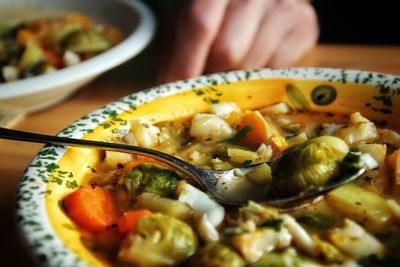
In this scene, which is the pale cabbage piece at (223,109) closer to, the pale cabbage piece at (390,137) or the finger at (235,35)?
the pale cabbage piece at (390,137)

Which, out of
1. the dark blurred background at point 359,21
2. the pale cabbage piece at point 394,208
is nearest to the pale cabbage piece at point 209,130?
the pale cabbage piece at point 394,208

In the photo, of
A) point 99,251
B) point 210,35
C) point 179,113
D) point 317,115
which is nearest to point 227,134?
point 179,113

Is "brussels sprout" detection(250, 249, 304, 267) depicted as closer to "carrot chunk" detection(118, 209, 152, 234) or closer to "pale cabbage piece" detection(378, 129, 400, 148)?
"carrot chunk" detection(118, 209, 152, 234)

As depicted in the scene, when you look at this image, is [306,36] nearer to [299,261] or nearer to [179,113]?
[179,113]

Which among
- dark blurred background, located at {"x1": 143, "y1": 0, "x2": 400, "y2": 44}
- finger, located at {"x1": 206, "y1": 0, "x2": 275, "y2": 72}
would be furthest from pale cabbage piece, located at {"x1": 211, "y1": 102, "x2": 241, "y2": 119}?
dark blurred background, located at {"x1": 143, "y1": 0, "x2": 400, "y2": 44}

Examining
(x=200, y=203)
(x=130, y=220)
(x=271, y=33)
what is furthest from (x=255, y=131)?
(x=271, y=33)

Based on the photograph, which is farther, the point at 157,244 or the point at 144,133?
the point at 144,133

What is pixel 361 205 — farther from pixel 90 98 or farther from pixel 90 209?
pixel 90 98
